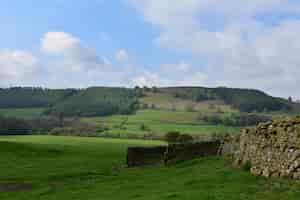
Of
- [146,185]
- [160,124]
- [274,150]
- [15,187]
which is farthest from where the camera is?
[160,124]

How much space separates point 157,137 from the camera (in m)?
110

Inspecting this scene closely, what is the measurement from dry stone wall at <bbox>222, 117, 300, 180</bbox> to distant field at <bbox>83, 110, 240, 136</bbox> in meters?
90.9

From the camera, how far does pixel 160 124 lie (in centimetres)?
14262

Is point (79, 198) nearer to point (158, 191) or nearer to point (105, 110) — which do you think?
point (158, 191)

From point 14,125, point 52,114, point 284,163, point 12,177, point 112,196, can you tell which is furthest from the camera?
point 52,114

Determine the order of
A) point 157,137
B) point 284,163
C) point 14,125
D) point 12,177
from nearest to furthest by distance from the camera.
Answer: point 284,163 < point 12,177 < point 157,137 < point 14,125

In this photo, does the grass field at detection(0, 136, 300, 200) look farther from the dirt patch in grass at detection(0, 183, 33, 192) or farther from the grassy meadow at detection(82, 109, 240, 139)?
the grassy meadow at detection(82, 109, 240, 139)

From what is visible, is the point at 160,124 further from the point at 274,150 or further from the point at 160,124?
the point at 274,150

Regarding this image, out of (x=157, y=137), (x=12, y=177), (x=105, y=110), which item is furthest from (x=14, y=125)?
(x=12, y=177)

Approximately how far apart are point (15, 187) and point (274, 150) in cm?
1526

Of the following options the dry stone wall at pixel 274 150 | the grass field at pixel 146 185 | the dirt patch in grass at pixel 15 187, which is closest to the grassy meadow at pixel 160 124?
the grass field at pixel 146 185

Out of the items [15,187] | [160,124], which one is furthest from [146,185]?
[160,124]

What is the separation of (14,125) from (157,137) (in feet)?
127

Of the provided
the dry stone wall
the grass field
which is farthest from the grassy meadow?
the dry stone wall
